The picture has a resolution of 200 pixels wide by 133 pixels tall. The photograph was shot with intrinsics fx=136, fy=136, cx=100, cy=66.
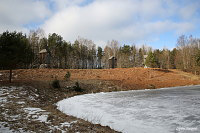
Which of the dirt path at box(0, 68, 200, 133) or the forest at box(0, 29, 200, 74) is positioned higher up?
the forest at box(0, 29, 200, 74)

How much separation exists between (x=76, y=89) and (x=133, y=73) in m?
14.0

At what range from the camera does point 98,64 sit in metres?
59.5

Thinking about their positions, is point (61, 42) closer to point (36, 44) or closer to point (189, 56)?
point (36, 44)

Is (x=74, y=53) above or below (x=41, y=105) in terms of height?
above

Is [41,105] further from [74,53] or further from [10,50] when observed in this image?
[74,53]

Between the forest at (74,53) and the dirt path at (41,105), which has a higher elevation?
the forest at (74,53)

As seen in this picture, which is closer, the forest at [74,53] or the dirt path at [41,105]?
the dirt path at [41,105]

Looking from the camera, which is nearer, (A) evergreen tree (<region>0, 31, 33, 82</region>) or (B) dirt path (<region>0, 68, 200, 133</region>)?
(B) dirt path (<region>0, 68, 200, 133</region>)

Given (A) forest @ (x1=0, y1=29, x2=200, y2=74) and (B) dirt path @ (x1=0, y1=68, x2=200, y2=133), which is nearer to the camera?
(B) dirt path @ (x1=0, y1=68, x2=200, y2=133)

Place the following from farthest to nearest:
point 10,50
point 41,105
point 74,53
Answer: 1. point 74,53
2. point 10,50
3. point 41,105

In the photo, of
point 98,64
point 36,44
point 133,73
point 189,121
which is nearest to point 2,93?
point 189,121

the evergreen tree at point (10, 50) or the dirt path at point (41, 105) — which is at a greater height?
the evergreen tree at point (10, 50)

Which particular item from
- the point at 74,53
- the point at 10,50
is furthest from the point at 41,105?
Answer: the point at 74,53

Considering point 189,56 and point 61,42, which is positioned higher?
point 61,42
